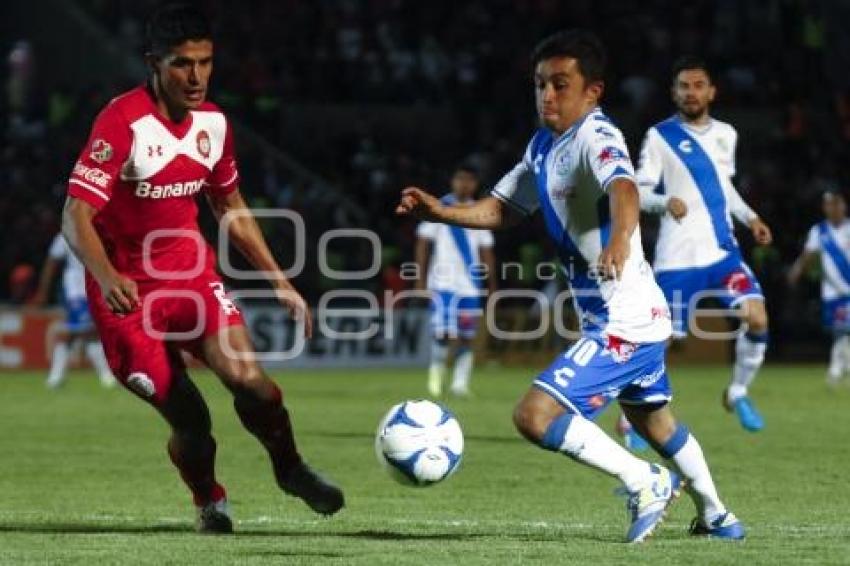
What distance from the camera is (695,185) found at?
541 inches

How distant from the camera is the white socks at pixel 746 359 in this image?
14.8 metres

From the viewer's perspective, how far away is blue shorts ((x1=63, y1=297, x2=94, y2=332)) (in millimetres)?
22844

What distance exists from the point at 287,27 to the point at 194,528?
24071 mm

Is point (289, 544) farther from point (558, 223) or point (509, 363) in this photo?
point (509, 363)

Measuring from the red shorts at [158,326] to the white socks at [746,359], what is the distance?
701 centimetres

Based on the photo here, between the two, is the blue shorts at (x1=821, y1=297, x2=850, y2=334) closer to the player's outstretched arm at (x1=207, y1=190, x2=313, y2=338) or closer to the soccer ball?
the player's outstretched arm at (x1=207, y1=190, x2=313, y2=338)

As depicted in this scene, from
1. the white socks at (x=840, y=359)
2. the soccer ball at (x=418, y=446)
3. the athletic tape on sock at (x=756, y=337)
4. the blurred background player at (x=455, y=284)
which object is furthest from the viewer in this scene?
the white socks at (x=840, y=359)

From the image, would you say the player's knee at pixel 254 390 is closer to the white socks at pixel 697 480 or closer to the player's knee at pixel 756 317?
the white socks at pixel 697 480

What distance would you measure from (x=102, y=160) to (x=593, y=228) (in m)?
2.17

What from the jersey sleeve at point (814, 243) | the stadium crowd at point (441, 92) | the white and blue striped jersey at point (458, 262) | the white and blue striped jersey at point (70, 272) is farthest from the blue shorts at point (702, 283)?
the stadium crowd at point (441, 92)

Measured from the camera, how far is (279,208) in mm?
27422

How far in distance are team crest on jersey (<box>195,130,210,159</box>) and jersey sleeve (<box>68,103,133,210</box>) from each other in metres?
0.38

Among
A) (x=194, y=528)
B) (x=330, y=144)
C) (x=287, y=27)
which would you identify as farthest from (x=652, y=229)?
(x=194, y=528)

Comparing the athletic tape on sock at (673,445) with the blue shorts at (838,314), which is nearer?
the athletic tape on sock at (673,445)
